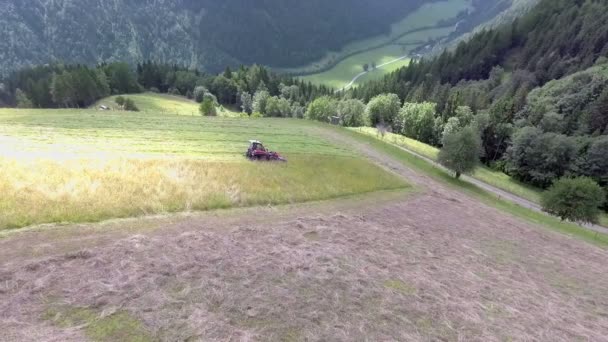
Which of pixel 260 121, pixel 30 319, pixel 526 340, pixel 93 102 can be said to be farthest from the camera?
pixel 93 102

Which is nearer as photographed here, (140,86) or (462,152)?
(462,152)

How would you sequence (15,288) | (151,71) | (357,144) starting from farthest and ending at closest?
(151,71) < (357,144) < (15,288)

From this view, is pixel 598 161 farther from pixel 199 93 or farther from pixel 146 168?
pixel 199 93

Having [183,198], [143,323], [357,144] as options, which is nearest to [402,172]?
[357,144]

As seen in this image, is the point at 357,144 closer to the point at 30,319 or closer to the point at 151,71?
the point at 30,319

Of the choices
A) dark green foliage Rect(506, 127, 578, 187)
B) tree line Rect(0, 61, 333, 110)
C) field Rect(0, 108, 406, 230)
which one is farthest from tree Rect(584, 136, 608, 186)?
tree line Rect(0, 61, 333, 110)

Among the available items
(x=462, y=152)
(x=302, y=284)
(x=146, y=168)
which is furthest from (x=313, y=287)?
(x=462, y=152)

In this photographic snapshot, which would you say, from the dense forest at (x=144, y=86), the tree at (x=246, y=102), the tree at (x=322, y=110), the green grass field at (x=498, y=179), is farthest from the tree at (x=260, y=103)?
the green grass field at (x=498, y=179)
